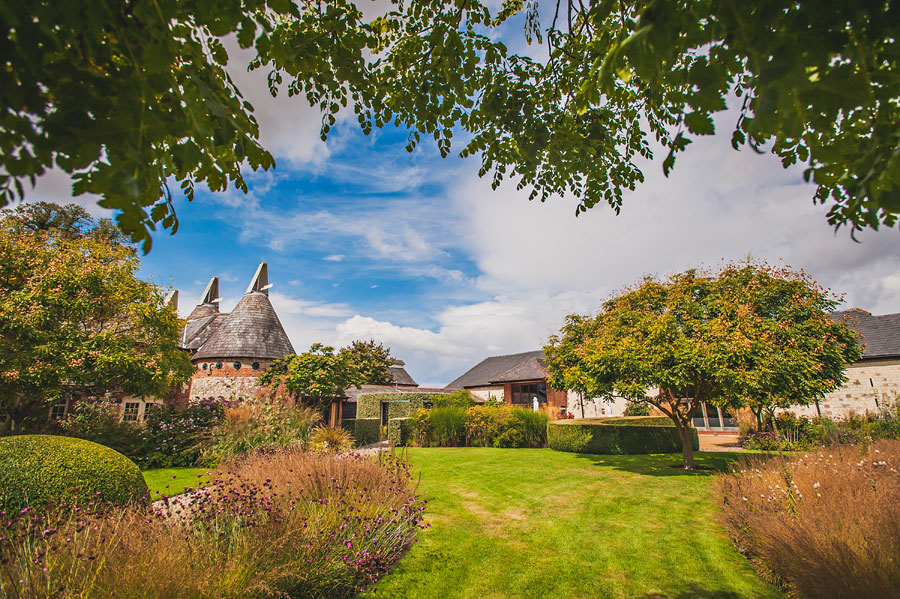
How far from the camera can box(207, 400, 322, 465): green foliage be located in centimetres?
1166

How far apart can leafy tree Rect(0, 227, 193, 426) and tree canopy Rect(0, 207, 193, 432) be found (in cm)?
2

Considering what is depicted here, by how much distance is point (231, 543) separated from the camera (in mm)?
3951

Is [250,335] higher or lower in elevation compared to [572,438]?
higher

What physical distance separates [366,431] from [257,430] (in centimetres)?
867

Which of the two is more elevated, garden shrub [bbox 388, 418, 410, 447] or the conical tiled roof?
the conical tiled roof

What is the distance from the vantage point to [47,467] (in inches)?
202

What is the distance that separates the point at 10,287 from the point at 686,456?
20157mm

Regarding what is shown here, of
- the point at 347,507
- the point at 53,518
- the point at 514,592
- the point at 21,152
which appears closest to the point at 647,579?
the point at 514,592

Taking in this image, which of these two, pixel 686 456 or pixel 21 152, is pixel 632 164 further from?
pixel 686 456

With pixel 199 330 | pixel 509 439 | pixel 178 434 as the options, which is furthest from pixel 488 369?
pixel 178 434

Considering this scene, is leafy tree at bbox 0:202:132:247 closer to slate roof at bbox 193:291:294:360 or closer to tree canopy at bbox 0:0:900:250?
slate roof at bbox 193:291:294:360

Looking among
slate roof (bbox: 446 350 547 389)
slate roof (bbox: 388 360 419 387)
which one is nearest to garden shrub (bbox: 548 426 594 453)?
slate roof (bbox: 446 350 547 389)

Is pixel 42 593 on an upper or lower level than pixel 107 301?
lower

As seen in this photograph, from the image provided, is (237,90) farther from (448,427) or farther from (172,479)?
(448,427)
